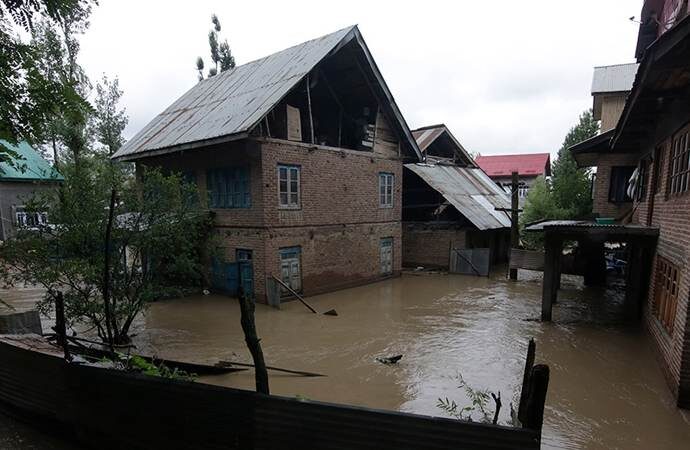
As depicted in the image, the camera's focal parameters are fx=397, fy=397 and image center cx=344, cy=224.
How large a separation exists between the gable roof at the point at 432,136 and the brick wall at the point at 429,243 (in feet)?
15.7

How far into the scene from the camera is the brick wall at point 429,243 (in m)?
19.0

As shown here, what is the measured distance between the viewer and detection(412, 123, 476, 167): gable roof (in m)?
22.2

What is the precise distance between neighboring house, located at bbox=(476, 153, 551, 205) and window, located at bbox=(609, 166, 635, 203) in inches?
1166

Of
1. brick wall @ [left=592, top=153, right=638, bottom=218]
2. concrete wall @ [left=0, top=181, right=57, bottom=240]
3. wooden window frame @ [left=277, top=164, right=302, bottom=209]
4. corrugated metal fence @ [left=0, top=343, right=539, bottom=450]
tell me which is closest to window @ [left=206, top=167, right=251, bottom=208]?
wooden window frame @ [left=277, top=164, right=302, bottom=209]

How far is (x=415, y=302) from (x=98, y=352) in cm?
926

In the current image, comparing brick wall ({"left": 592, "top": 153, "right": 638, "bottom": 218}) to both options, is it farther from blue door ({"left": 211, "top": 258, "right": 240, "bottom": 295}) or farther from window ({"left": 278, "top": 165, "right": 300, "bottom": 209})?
blue door ({"left": 211, "top": 258, "right": 240, "bottom": 295})

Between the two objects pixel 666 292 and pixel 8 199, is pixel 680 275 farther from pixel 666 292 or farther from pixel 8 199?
pixel 8 199

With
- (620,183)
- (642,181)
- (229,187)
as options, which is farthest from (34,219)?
(620,183)

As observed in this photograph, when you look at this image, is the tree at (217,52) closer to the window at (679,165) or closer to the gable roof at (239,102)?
the gable roof at (239,102)

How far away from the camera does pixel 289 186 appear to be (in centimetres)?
1270

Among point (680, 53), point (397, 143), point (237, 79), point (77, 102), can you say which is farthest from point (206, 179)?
point (680, 53)

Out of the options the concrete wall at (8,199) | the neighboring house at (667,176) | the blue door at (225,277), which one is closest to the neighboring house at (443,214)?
the neighboring house at (667,176)

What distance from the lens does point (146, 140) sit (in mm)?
15266

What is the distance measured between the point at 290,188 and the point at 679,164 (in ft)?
31.6
